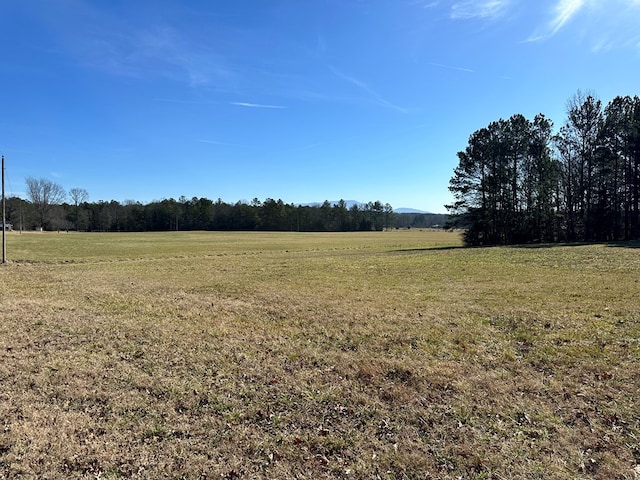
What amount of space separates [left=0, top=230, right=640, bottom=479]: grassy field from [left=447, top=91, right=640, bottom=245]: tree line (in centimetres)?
3097

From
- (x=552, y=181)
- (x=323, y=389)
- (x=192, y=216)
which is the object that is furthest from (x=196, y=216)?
(x=323, y=389)

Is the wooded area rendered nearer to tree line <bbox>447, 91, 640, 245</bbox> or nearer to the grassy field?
tree line <bbox>447, 91, 640, 245</bbox>

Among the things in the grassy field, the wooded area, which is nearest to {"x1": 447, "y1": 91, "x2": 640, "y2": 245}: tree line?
the grassy field

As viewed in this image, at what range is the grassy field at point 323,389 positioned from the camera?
3.54 metres

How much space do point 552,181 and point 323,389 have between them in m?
41.9

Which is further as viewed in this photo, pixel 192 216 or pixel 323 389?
pixel 192 216

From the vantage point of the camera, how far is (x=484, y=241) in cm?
4062

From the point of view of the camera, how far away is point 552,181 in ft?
127

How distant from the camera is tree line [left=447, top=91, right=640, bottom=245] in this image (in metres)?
38.1

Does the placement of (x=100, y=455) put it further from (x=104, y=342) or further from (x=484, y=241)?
(x=484, y=241)

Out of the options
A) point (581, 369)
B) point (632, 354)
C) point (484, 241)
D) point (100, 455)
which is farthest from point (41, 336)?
point (484, 241)

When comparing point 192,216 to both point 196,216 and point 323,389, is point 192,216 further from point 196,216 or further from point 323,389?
point 323,389

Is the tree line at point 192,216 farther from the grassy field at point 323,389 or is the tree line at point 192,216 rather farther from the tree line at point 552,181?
the grassy field at point 323,389

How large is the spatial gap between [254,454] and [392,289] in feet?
33.5
